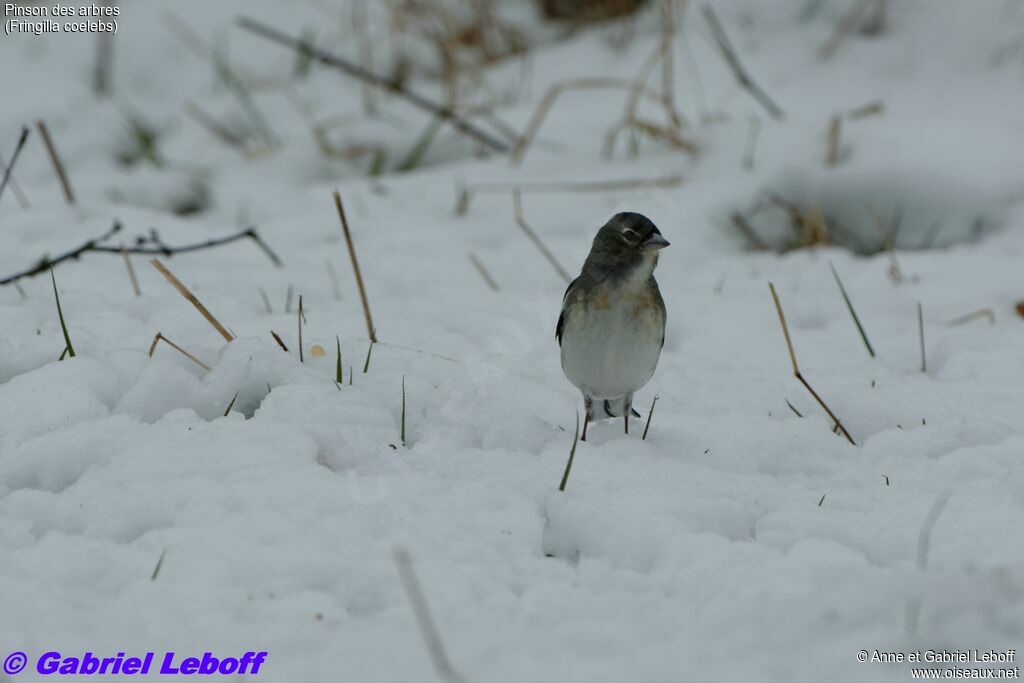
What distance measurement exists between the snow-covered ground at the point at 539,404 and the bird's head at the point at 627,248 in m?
0.46

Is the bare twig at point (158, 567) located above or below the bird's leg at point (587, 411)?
below

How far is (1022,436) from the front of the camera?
285 centimetres

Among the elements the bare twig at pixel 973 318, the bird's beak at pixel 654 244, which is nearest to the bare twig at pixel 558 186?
the bare twig at pixel 973 318

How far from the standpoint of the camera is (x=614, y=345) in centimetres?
288

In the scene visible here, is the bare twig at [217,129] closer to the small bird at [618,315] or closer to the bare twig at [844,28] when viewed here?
the bare twig at [844,28]

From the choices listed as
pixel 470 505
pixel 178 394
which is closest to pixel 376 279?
pixel 178 394

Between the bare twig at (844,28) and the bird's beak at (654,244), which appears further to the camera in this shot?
the bare twig at (844,28)

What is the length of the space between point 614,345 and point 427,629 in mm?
1253

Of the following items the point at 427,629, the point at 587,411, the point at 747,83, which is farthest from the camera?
the point at 747,83

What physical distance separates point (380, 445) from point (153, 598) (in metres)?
0.84

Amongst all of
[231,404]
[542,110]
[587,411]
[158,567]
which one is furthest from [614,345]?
[542,110]

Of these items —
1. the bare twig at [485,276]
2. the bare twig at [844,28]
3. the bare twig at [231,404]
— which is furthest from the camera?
the bare twig at [844,28]

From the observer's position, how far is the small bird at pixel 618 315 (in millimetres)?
2891

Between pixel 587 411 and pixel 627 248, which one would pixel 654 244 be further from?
pixel 587 411
